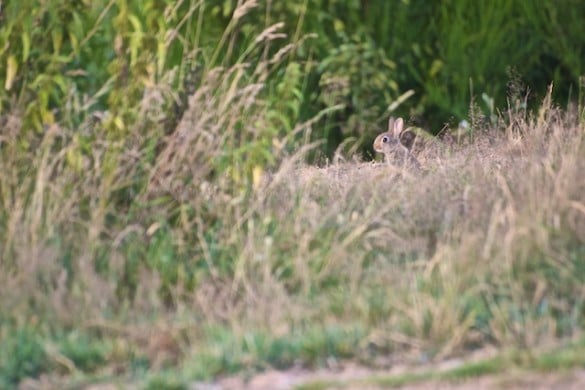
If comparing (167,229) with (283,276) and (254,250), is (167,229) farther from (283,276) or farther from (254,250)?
(283,276)

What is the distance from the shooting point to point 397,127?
1166 centimetres

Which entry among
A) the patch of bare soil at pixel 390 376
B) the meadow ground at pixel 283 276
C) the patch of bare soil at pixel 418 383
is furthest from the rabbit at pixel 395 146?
the patch of bare soil at pixel 418 383

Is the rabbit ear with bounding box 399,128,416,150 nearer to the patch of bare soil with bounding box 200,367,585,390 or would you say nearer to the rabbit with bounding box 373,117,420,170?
the rabbit with bounding box 373,117,420,170

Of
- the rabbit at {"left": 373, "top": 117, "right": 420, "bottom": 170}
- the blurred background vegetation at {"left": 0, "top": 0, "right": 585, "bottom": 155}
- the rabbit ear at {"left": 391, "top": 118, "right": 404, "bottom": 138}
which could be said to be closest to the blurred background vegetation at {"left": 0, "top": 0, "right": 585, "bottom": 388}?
the rabbit at {"left": 373, "top": 117, "right": 420, "bottom": 170}

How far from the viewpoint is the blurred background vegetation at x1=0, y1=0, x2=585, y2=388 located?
6.86m

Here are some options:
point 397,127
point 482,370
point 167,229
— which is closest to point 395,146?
point 397,127

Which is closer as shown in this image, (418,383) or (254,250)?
(418,383)

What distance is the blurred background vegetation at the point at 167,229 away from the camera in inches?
270

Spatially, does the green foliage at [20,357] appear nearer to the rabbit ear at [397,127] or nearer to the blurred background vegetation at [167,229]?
the blurred background vegetation at [167,229]

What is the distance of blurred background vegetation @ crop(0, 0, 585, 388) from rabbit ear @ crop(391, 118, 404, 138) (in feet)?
5.30

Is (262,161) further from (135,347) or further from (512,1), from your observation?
(512,1)

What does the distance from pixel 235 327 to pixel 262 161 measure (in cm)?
203

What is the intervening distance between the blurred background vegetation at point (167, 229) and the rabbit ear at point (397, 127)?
5.30ft

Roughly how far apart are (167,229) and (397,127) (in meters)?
4.02
